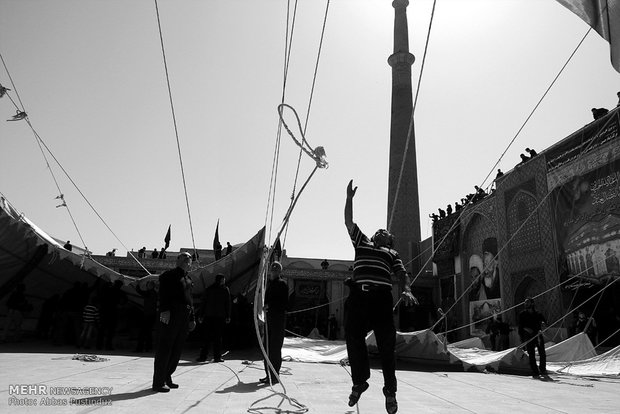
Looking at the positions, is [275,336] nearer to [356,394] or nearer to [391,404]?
[356,394]

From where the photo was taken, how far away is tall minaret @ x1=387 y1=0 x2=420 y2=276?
26156mm

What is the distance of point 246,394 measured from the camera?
4.07 metres

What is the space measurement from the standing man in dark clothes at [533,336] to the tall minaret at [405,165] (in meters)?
17.6

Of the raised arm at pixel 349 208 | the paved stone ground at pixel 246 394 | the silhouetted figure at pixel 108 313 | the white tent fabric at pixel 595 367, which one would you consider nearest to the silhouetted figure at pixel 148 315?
the silhouetted figure at pixel 108 313

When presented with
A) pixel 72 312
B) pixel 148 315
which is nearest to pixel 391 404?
pixel 148 315

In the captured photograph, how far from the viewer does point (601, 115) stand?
13.5 meters

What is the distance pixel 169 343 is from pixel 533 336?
20.5 ft

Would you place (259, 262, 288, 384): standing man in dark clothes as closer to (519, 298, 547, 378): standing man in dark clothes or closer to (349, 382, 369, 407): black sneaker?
(349, 382, 369, 407): black sneaker

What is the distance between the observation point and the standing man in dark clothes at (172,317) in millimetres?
4125

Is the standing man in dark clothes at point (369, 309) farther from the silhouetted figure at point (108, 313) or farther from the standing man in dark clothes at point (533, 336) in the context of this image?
the silhouetted figure at point (108, 313)

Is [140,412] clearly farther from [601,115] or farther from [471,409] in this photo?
[601,115]

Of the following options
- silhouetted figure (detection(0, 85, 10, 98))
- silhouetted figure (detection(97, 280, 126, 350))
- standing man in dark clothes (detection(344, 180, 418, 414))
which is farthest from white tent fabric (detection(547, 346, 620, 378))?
silhouetted figure (detection(0, 85, 10, 98))

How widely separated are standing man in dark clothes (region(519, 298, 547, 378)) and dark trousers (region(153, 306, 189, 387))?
599 centimetres

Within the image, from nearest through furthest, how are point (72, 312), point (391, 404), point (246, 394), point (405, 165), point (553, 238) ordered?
point (391, 404) < point (246, 394) < point (72, 312) < point (553, 238) < point (405, 165)
